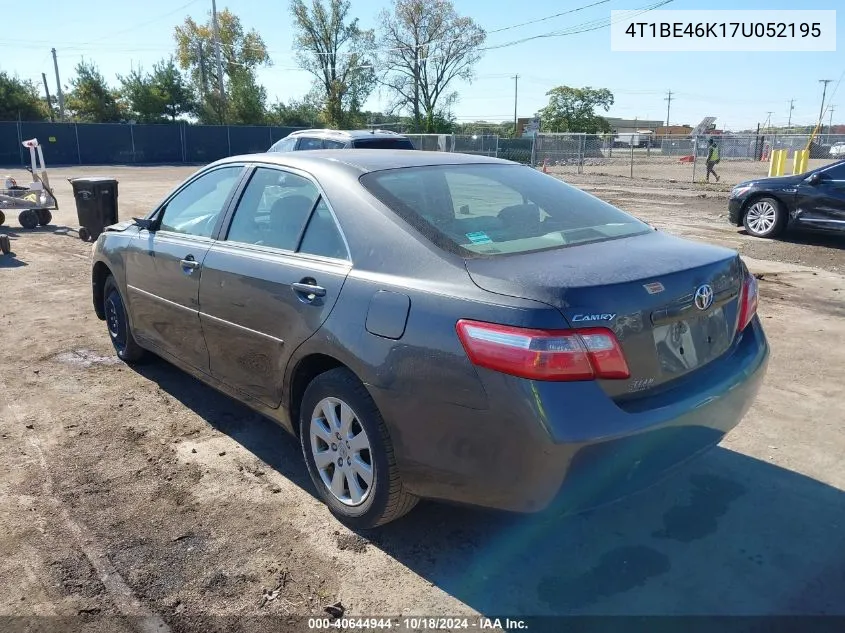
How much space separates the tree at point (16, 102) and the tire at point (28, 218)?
1552 inches

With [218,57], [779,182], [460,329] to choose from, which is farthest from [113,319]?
[218,57]

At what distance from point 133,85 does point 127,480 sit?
54629mm

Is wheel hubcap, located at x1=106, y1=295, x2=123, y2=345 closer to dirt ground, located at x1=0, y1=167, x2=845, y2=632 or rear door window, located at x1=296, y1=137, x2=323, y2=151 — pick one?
dirt ground, located at x1=0, y1=167, x2=845, y2=632

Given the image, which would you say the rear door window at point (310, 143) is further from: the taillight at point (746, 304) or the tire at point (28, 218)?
the taillight at point (746, 304)

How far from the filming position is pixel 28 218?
12.3 metres

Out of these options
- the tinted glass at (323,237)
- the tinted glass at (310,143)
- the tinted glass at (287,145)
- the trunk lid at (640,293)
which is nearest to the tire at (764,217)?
the tinted glass at (310,143)

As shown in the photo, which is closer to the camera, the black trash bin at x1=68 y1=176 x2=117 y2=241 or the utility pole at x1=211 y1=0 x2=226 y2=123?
the black trash bin at x1=68 y1=176 x2=117 y2=241

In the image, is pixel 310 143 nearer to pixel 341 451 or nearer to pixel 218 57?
pixel 341 451

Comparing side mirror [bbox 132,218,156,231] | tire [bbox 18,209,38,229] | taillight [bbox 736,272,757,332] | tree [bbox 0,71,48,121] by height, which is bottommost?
tire [bbox 18,209,38,229]

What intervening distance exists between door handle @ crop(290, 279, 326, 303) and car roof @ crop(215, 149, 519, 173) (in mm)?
646

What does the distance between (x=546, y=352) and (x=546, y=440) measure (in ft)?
0.98

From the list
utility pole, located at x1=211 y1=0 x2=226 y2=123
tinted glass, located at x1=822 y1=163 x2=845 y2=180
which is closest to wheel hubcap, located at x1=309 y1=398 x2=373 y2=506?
tinted glass, located at x1=822 y1=163 x2=845 y2=180

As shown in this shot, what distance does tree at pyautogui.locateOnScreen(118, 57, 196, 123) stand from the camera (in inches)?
2005

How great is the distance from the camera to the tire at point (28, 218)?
1225 centimetres
